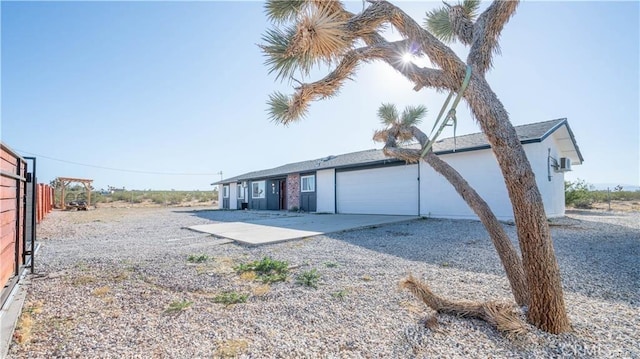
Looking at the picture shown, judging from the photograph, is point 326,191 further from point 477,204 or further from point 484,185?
point 477,204

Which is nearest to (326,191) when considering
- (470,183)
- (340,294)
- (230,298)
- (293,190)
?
(293,190)

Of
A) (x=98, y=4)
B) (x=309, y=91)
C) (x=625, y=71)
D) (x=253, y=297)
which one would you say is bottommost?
(x=253, y=297)

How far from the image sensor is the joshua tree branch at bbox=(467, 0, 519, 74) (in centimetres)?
284

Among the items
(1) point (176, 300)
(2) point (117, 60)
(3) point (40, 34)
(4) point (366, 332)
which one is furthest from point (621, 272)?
(2) point (117, 60)

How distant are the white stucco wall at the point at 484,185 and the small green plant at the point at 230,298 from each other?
30.9 feet

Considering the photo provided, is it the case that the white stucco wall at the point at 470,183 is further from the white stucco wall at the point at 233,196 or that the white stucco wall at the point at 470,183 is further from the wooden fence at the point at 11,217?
the white stucco wall at the point at 233,196

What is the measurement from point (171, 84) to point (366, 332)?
12.4 m

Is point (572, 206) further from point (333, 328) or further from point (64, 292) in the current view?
point (64, 292)

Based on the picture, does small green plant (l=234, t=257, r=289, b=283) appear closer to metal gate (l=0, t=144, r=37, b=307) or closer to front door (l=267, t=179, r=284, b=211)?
metal gate (l=0, t=144, r=37, b=307)

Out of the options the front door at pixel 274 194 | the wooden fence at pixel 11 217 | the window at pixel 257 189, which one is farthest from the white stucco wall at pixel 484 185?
the window at pixel 257 189

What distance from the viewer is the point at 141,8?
713cm

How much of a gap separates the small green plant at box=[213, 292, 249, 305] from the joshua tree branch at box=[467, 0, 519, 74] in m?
3.54

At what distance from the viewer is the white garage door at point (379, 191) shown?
1316cm

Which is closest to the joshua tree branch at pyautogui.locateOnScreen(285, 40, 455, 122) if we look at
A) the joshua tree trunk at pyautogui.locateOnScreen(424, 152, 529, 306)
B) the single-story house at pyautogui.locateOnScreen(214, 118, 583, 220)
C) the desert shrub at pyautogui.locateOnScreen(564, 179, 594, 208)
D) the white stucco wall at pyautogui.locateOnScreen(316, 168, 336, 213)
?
the joshua tree trunk at pyautogui.locateOnScreen(424, 152, 529, 306)
